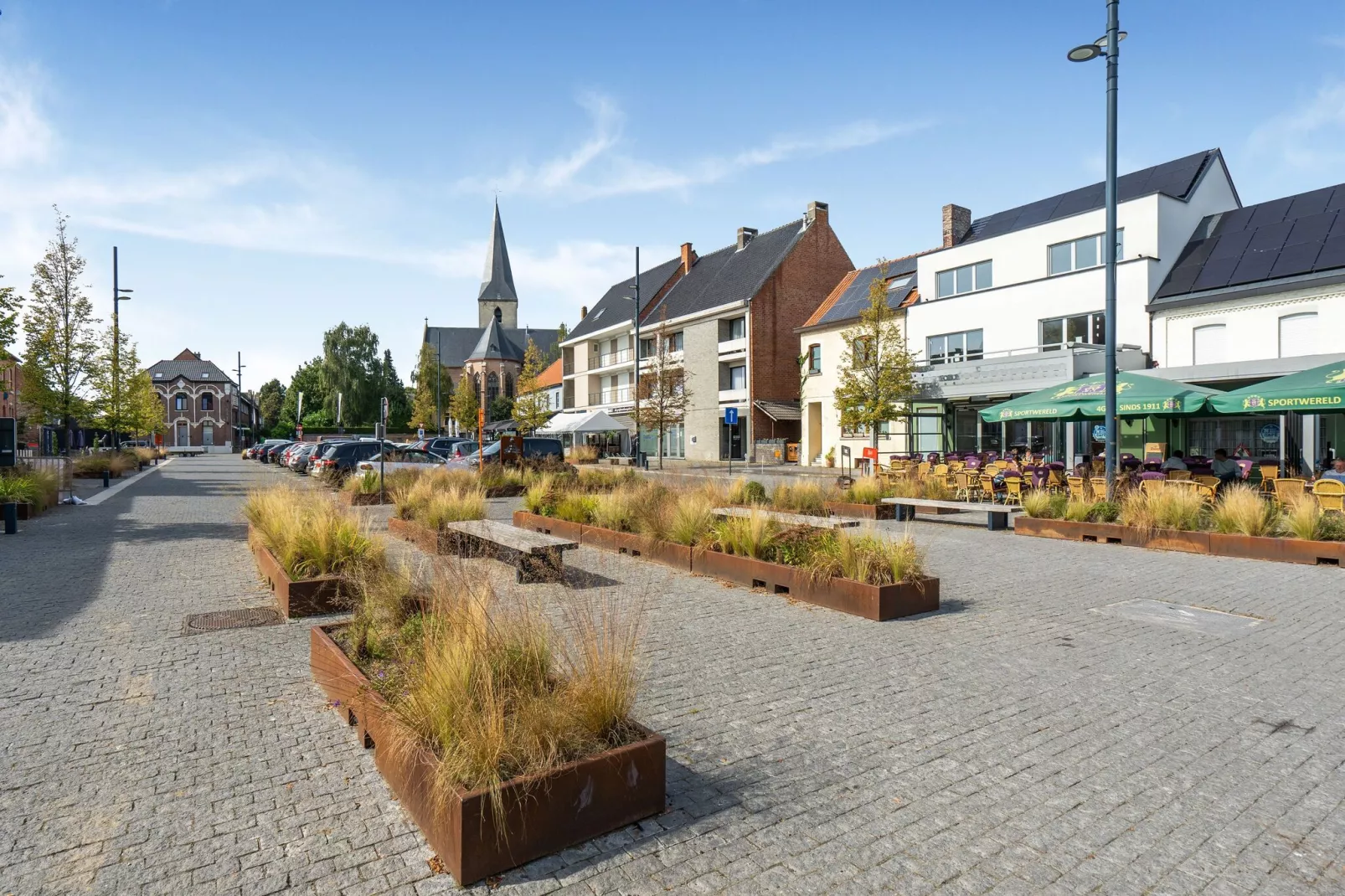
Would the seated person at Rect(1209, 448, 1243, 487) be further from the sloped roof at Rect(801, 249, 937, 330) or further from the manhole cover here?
the sloped roof at Rect(801, 249, 937, 330)

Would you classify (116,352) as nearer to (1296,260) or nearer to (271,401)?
(1296,260)

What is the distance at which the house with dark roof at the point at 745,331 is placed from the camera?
42250 millimetres

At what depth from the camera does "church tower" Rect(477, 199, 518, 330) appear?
104688mm

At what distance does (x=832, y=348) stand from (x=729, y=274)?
11326 millimetres

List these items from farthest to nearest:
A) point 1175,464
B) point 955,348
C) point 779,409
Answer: point 779,409, point 955,348, point 1175,464

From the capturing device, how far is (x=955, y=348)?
30.9 meters

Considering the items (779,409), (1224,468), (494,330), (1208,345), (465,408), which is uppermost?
(494,330)

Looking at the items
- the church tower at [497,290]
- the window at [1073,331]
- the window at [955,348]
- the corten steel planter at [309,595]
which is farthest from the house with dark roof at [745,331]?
the church tower at [497,290]

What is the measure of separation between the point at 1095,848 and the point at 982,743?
1.02 metres

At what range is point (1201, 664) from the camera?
5.50 metres

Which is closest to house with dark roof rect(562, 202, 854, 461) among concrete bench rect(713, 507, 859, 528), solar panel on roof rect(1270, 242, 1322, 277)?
solar panel on roof rect(1270, 242, 1322, 277)

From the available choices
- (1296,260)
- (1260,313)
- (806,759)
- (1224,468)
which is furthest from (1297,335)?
(806,759)

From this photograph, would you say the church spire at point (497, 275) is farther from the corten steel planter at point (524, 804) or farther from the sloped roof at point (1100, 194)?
the corten steel planter at point (524, 804)

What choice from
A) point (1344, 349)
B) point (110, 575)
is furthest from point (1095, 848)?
point (1344, 349)
